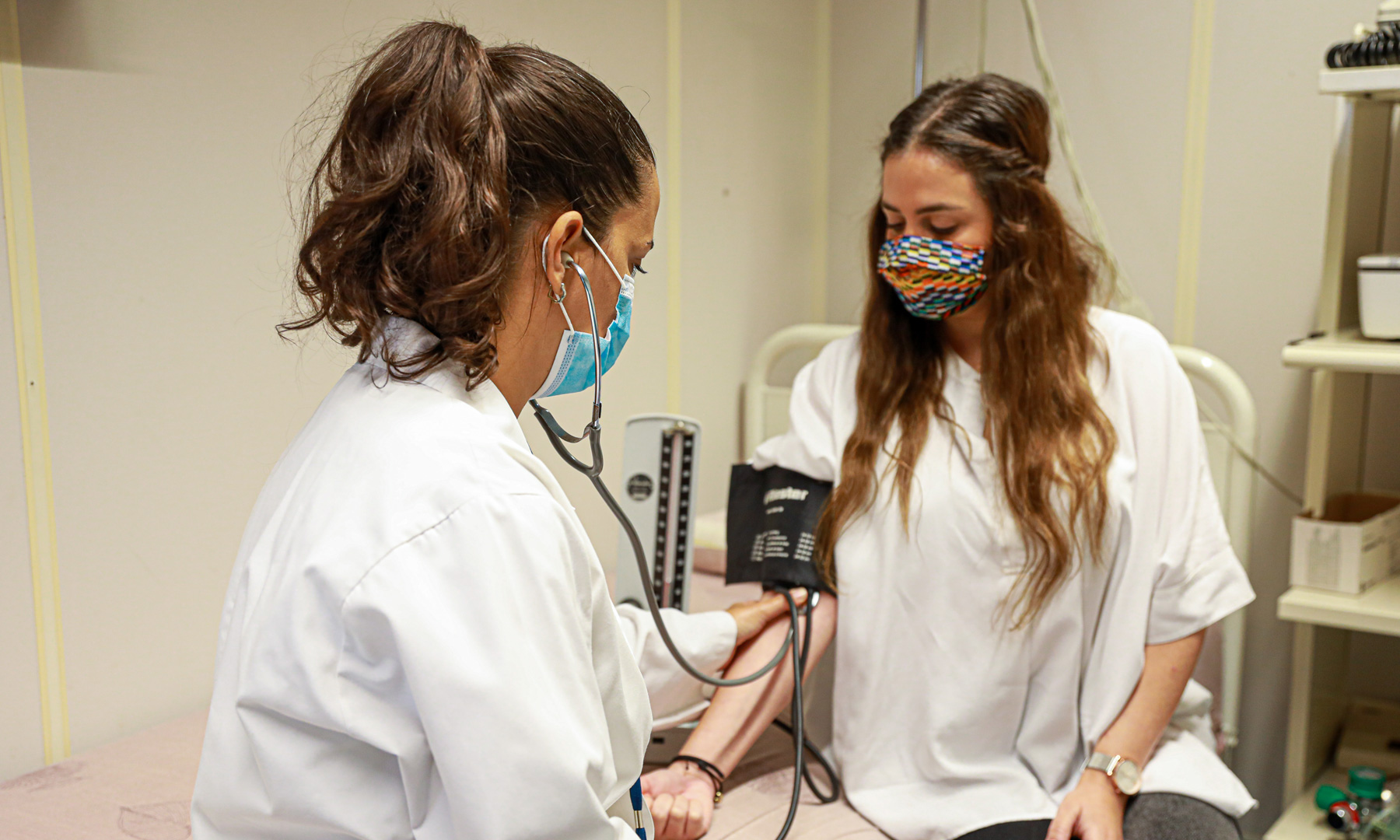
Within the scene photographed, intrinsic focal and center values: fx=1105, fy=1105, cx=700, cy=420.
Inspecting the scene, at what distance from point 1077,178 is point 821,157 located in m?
0.65

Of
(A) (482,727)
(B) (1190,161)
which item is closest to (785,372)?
(B) (1190,161)

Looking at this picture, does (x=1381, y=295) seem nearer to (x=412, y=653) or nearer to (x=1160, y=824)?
(x=1160, y=824)

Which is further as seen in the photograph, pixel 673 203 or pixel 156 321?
pixel 673 203

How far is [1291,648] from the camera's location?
2.16m

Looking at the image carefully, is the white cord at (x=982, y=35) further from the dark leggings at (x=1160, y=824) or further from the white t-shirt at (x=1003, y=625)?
the dark leggings at (x=1160, y=824)

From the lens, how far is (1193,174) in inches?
85.9

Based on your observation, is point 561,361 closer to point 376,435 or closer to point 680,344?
point 376,435

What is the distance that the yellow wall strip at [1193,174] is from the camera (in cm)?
214

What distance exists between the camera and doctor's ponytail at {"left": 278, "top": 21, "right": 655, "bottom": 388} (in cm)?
69

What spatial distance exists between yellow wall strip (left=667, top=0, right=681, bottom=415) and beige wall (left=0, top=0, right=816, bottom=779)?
18.1 inches

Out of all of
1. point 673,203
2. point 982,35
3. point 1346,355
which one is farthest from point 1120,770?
point 982,35

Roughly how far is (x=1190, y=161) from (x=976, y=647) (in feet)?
4.23

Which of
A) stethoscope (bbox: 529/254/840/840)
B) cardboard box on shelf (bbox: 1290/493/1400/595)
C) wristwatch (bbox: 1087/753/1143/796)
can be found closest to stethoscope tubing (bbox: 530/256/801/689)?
stethoscope (bbox: 529/254/840/840)

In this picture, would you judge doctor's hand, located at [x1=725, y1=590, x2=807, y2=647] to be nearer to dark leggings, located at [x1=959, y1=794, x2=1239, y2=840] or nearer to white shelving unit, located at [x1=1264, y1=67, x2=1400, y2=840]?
dark leggings, located at [x1=959, y1=794, x2=1239, y2=840]
